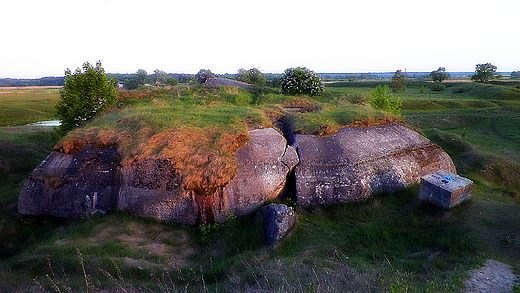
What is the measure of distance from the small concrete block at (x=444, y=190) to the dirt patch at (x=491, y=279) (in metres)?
2.58

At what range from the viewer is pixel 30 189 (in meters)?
10.2

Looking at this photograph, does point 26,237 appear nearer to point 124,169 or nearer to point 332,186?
point 124,169

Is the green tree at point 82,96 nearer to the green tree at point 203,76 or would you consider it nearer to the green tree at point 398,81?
the green tree at point 203,76

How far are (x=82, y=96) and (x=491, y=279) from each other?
1745 centimetres

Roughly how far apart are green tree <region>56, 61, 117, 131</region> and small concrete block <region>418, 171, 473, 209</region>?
15.3 meters

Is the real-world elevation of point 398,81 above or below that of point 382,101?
Answer: above

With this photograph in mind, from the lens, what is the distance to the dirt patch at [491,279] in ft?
18.1

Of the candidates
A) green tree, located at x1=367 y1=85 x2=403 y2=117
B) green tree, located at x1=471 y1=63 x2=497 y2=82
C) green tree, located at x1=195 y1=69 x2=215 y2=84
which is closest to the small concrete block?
green tree, located at x1=367 y1=85 x2=403 y2=117

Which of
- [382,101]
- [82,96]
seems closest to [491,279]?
[382,101]

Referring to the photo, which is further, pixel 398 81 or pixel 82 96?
pixel 398 81

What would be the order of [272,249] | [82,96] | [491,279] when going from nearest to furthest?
[491,279] → [272,249] → [82,96]

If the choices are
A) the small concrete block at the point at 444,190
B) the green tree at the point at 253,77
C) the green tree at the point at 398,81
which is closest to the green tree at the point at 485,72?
the green tree at the point at 398,81

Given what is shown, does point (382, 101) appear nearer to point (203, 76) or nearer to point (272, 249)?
point (272, 249)

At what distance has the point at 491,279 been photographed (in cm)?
583
